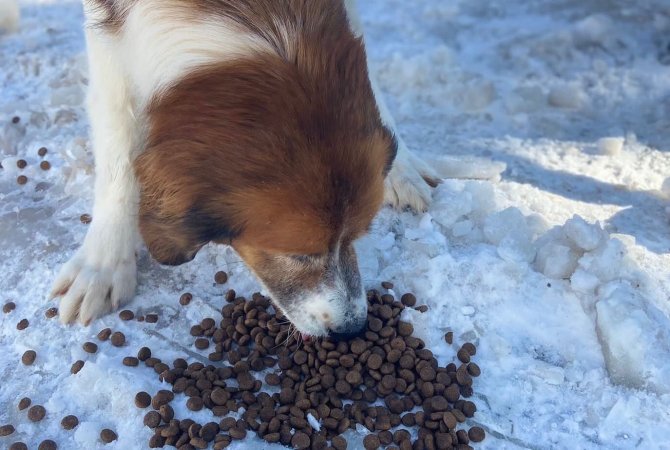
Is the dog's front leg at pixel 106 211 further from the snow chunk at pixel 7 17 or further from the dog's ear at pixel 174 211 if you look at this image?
the snow chunk at pixel 7 17

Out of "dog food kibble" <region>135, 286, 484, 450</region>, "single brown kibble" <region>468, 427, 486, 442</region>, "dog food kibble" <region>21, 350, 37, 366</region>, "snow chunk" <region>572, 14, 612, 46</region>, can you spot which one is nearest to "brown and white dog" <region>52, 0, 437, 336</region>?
"dog food kibble" <region>135, 286, 484, 450</region>

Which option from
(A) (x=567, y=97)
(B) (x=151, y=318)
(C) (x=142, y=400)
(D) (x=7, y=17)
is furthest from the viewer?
(D) (x=7, y=17)

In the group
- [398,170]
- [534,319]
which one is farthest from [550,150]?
[534,319]

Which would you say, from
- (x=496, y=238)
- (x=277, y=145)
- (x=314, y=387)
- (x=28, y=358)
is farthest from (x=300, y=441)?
(x=496, y=238)

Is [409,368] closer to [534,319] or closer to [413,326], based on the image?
[413,326]

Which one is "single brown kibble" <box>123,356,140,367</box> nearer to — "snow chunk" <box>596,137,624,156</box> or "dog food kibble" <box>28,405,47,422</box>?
"dog food kibble" <box>28,405,47,422</box>

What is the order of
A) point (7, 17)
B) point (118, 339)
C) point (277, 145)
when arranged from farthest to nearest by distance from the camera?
point (7, 17) → point (118, 339) → point (277, 145)

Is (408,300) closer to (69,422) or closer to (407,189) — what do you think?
(407,189)
